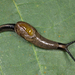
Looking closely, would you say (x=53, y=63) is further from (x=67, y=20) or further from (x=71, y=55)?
(x=67, y=20)

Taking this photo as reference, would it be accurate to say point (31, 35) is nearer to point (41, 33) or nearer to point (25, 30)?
point (25, 30)

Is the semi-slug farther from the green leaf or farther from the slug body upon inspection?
the green leaf

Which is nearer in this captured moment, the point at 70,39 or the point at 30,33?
the point at 30,33

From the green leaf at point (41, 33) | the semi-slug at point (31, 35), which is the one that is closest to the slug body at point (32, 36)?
the semi-slug at point (31, 35)

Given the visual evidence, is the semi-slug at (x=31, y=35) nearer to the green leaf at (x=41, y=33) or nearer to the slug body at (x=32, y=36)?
the slug body at (x=32, y=36)

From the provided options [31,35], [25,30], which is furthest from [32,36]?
[25,30]

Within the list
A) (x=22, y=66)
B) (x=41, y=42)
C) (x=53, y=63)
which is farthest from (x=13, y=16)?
(x=53, y=63)

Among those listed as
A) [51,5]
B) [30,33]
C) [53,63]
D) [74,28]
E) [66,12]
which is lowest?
[53,63]
